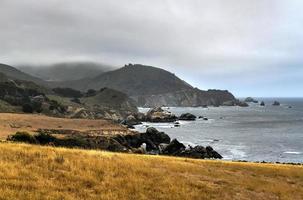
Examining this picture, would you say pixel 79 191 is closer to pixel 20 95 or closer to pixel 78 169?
pixel 78 169

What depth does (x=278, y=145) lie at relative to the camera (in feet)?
327

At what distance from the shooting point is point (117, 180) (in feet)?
59.8

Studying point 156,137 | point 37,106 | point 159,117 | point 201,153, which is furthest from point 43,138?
point 159,117

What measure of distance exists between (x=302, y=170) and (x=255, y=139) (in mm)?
84220

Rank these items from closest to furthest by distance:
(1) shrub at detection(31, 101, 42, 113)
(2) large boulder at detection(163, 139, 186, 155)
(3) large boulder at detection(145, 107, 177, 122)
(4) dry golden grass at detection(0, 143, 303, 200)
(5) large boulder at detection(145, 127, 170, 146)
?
(4) dry golden grass at detection(0, 143, 303, 200)
(2) large boulder at detection(163, 139, 186, 155)
(5) large boulder at detection(145, 127, 170, 146)
(1) shrub at detection(31, 101, 42, 113)
(3) large boulder at detection(145, 107, 177, 122)

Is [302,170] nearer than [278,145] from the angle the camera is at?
Yes

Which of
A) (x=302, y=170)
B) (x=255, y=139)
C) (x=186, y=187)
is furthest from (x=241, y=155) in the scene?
(x=186, y=187)

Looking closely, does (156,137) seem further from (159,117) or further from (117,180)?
(117,180)

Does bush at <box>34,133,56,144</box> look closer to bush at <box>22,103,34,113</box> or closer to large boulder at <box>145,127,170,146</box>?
large boulder at <box>145,127,170,146</box>

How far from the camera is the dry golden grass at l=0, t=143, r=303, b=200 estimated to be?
624 inches

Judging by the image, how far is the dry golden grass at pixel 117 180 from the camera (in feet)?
52.0

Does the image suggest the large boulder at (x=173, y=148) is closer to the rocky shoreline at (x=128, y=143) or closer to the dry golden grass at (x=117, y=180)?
the rocky shoreline at (x=128, y=143)

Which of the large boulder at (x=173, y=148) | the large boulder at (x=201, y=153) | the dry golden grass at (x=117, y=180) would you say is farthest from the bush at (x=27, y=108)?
the dry golden grass at (x=117, y=180)

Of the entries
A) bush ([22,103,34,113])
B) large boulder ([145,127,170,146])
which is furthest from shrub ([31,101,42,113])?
large boulder ([145,127,170,146])
